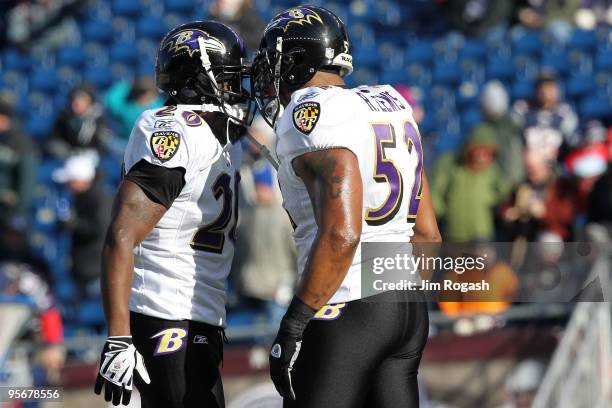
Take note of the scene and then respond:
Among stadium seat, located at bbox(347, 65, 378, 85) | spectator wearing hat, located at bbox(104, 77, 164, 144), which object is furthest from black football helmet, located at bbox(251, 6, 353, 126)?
stadium seat, located at bbox(347, 65, 378, 85)

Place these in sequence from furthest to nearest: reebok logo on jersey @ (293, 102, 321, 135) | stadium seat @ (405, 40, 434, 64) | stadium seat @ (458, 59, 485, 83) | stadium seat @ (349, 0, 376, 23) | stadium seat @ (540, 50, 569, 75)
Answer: stadium seat @ (349, 0, 376, 23) → stadium seat @ (405, 40, 434, 64) → stadium seat @ (458, 59, 485, 83) → stadium seat @ (540, 50, 569, 75) → reebok logo on jersey @ (293, 102, 321, 135)

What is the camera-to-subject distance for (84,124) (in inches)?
380

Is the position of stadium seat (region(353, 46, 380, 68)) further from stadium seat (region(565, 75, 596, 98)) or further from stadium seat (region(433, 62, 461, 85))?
stadium seat (region(565, 75, 596, 98))

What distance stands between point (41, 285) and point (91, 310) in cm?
97

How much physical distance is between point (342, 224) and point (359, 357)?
0.48 metres

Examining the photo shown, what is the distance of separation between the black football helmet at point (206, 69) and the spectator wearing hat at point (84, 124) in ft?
16.8

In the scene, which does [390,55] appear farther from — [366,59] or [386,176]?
[386,176]

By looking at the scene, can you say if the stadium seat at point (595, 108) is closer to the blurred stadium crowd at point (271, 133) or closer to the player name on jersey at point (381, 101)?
the blurred stadium crowd at point (271, 133)

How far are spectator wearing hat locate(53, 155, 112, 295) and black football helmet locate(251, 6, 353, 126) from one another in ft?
14.8

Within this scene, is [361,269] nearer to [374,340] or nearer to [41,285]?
[374,340]

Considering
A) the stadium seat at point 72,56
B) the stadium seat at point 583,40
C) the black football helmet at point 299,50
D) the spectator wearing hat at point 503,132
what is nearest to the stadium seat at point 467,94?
the stadium seat at point 583,40

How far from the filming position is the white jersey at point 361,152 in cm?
387

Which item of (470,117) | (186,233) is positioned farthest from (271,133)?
(186,233)

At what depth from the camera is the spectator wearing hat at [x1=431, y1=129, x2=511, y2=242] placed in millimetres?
8273
